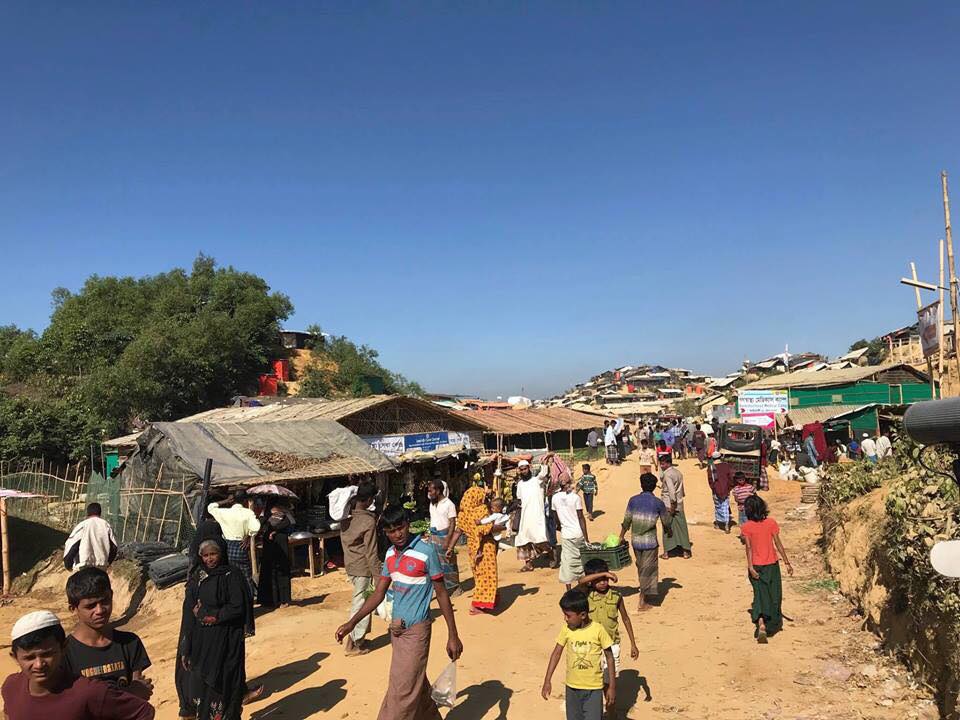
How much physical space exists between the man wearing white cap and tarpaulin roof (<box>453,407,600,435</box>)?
2725 centimetres

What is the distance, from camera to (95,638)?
3359 mm

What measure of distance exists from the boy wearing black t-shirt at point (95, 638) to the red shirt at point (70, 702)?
698 millimetres

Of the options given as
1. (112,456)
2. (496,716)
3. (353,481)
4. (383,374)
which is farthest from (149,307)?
(496,716)

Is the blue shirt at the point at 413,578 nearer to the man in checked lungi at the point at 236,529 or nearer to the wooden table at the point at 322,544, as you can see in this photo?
the man in checked lungi at the point at 236,529

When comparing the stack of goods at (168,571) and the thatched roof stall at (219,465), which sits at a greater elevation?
the thatched roof stall at (219,465)

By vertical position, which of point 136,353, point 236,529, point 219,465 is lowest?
point 236,529

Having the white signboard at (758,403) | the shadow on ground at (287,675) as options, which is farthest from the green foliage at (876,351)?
the shadow on ground at (287,675)

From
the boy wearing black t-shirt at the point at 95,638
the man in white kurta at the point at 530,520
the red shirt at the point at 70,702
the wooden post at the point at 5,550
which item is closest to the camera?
the red shirt at the point at 70,702

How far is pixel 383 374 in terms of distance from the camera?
186 feet

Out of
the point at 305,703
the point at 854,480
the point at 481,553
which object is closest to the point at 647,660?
the point at 481,553

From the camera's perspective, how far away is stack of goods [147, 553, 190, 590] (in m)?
10.7

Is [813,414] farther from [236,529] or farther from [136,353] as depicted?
[136,353]

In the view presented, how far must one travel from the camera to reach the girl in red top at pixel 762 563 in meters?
6.93

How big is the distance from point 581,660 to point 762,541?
11.2 feet
